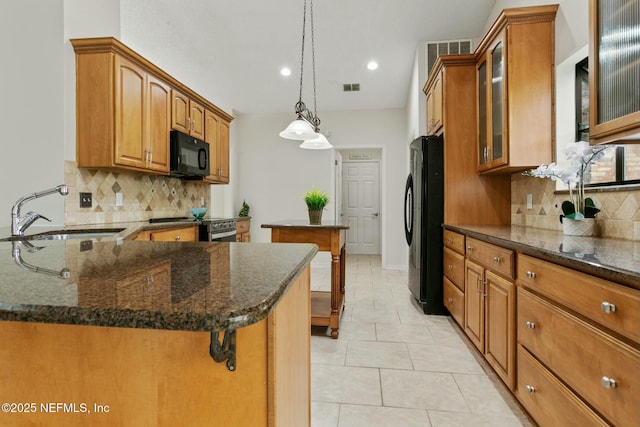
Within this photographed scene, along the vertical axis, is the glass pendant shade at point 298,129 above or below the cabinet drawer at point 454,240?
above

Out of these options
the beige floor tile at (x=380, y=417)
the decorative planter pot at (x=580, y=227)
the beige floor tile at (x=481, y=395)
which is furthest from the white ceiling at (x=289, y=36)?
the beige floor tile at (x=380, y=417)

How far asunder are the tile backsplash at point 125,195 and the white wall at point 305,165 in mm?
1798

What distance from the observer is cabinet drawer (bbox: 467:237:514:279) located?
176 cm

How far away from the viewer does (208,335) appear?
26.1 inches

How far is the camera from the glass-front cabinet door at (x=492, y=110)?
2.51m

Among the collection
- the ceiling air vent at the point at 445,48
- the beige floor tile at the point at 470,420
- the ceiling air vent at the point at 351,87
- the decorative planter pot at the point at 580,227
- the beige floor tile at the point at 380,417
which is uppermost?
the ceiling air vent at the point at 445,48

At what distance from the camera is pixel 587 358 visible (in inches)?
44.8

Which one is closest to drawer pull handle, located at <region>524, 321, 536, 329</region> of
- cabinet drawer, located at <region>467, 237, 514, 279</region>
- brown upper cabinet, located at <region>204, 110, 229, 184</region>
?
cabinet drawer, located at <region>467, 237, 514, 279</region>

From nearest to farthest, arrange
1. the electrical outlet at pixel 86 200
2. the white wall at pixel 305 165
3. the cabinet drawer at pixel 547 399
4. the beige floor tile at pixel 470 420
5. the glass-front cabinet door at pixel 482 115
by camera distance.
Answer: the cabinet drawer at pixel 547 399
the beige floor tile at pixel 470 420
the electrical outlet at pixel 86 200
the glass-front cabinet door at pixel 482 115
the white wall at pixel 305 165

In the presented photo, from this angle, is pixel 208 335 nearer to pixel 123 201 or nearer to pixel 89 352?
pixel 89 352

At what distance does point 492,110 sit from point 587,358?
2.11 meters

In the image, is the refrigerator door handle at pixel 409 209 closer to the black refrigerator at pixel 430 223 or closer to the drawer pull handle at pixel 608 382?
the black refrigerator at pixel 430 223

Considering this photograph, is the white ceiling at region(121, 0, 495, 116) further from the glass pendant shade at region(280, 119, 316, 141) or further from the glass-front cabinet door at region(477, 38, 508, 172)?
the glass pendant shade at region(280, 119, 316, 141)

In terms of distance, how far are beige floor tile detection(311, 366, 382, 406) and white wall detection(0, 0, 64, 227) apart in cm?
226
